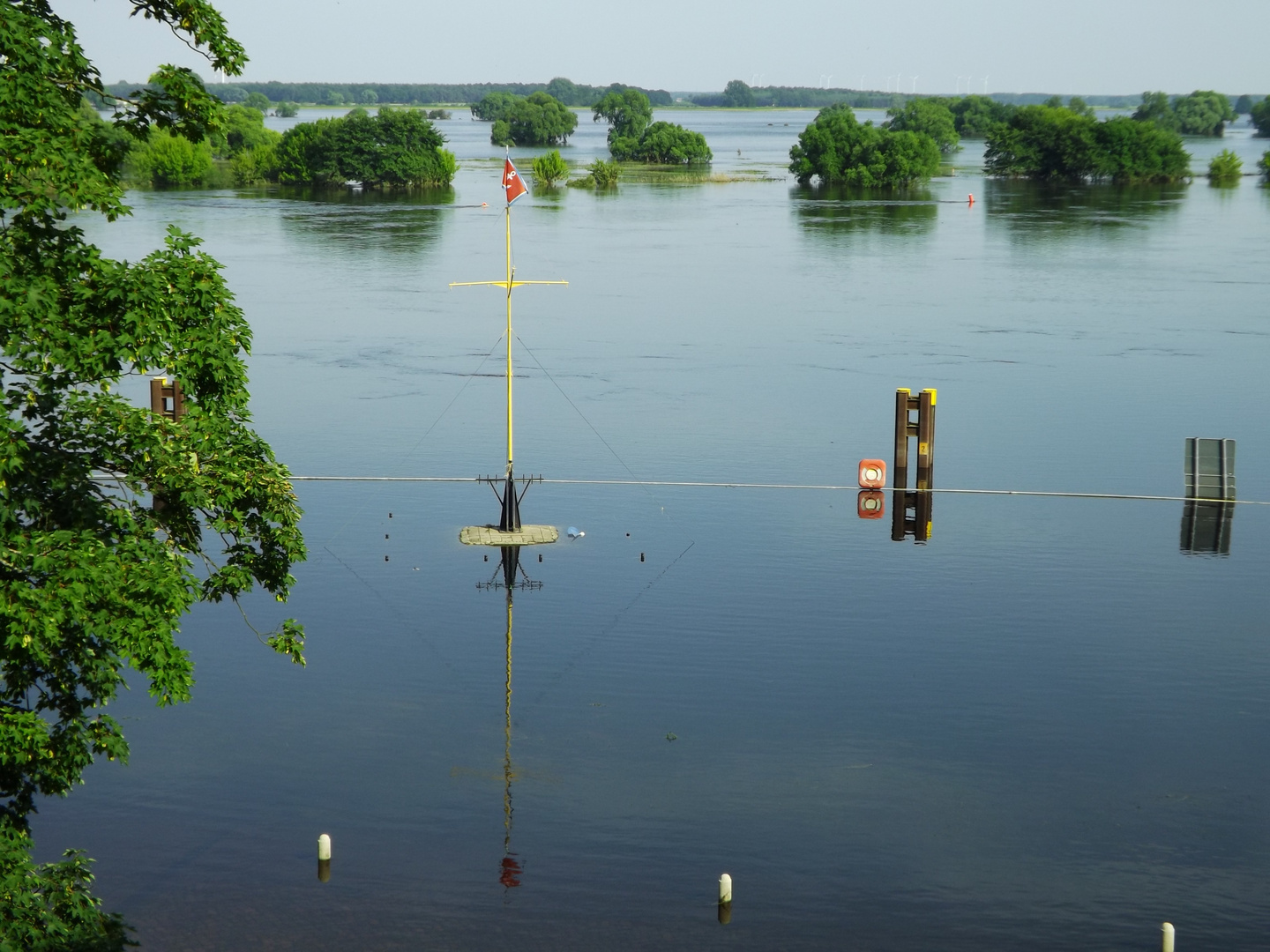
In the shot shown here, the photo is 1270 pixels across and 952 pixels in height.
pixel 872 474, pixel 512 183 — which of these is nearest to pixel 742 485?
pixel 872 474

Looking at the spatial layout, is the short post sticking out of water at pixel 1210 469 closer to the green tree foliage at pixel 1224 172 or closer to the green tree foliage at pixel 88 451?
the green tree foliage at pixel 88 451

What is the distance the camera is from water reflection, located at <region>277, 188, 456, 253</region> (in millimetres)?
129000

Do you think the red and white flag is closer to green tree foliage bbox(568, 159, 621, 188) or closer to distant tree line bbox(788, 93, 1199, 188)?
distant tree line bbox(788, 93, 1199, 188)

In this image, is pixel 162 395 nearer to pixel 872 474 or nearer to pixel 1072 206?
pixel 872 474

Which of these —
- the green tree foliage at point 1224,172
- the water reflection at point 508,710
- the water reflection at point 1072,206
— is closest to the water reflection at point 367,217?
the water reflection at point 1072,206

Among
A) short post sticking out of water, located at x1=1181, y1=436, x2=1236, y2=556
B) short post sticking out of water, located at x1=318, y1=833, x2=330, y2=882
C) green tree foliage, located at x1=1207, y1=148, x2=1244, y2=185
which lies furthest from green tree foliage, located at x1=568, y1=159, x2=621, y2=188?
short post sticking out of water, located at x1=318, y1=833, x2=330, y2=882

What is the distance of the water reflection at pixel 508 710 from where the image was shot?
26.9 m

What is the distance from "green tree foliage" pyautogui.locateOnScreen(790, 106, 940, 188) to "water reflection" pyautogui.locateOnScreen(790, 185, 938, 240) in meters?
2.35

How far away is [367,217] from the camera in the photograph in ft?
494

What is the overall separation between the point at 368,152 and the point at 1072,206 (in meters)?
82.2

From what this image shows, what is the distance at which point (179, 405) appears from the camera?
4412 centimetres

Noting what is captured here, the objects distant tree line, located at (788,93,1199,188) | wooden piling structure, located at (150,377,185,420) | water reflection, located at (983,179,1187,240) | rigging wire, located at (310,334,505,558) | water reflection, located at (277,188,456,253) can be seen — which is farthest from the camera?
distant tree line, located at (788,93,1199,188)

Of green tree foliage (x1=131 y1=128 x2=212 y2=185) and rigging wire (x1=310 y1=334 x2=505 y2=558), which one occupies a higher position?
green tree foliage (x1=131 y1=128 x2=212 y2=185)

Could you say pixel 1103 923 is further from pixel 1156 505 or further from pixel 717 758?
pixel 1156 505
